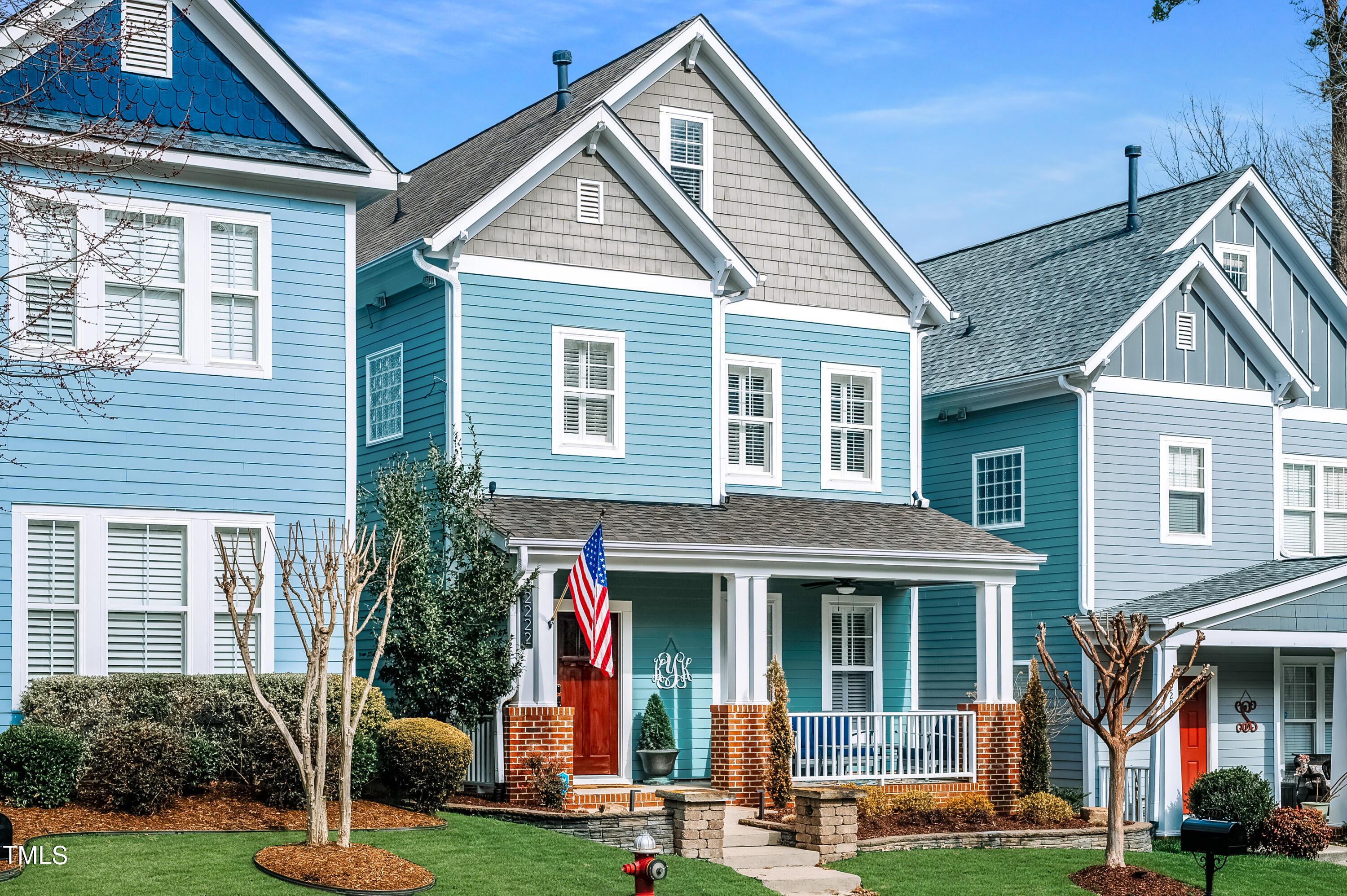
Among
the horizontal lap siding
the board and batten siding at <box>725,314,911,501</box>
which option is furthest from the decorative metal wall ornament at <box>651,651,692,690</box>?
the board and batten siding at <box>725,314,911,501</box>

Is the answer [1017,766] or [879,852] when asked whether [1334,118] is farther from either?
[879,852]

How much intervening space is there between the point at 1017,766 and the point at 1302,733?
773 cm

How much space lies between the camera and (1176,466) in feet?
86.3

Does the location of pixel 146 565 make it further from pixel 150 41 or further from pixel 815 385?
pixel 815 385

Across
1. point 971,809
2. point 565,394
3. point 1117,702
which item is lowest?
point 971,809

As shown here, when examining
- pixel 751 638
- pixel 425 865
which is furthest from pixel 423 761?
pixel 751 638

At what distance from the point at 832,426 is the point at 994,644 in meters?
4.13

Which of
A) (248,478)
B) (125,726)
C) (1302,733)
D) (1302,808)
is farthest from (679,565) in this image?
(1302,733)

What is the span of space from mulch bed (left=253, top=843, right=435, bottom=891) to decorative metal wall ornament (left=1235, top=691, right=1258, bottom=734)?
54.9ft

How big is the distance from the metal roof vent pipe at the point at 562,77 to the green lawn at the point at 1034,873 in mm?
11872

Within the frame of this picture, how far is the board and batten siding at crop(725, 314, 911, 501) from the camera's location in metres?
24.0

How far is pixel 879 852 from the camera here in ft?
60.5

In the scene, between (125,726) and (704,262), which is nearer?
(125,726)

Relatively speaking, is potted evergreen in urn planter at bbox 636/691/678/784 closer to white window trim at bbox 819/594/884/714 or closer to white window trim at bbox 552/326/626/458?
white window trim at bbox 819/594/884/714
